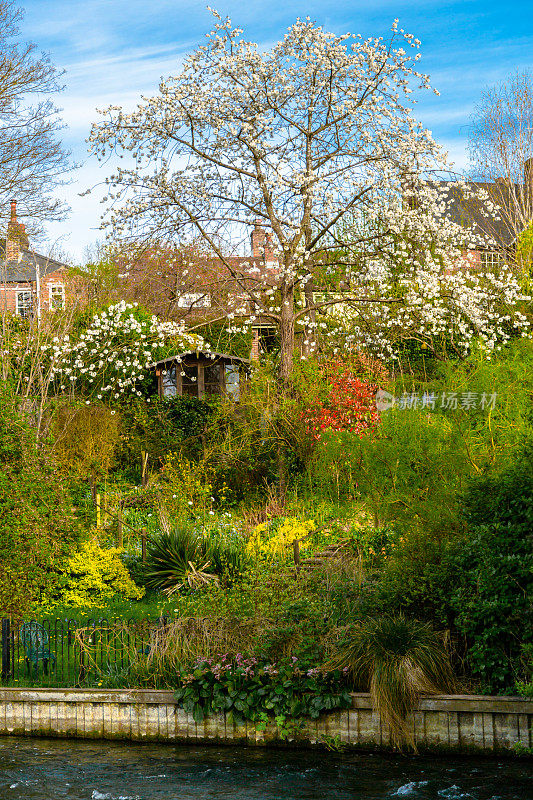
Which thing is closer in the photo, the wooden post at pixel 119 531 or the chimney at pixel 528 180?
the wooden post at pixel 119 531

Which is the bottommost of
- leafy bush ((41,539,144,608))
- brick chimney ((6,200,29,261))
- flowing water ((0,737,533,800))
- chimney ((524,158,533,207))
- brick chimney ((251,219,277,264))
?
flowing water ((0,737,533,800))

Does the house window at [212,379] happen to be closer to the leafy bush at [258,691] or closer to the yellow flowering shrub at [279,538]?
the yellow flowering shrub at [279,538]

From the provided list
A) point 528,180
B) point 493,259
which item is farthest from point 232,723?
point 528,180

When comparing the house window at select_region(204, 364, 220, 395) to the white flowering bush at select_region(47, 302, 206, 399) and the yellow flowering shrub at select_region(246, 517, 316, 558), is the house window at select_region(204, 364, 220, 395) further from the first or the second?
the yellow flowering shrub at select_region(246, 517, 316, 558)

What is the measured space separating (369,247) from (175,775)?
541 inches

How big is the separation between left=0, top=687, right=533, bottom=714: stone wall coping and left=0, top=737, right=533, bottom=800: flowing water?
0.44 m

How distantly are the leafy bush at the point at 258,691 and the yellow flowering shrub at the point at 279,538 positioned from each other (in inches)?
208

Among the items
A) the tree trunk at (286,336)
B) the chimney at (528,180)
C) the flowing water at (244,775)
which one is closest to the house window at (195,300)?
the tree trunk at (286,336)

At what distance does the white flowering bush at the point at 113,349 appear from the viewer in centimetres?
1730

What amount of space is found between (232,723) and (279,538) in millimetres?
6176

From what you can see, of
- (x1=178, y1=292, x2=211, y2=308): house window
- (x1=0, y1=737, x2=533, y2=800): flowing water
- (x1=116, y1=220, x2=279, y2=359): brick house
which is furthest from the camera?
(x1=116, y1=220, x2=279, y2=359): brick house

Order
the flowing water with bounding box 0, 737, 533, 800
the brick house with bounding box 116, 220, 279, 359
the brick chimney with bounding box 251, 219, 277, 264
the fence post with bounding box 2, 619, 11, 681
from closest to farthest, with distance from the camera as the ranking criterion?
1. the flowing water with bounding box 0, 737, 533, 800
2. the fence post with bounding box 2, 619, 11, 681
3. the brick chimney with bounding box 251, 219, 277, 264
4. the brick house with bounding box 116, 220, 279, 359

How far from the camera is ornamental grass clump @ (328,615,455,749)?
25.6 ft

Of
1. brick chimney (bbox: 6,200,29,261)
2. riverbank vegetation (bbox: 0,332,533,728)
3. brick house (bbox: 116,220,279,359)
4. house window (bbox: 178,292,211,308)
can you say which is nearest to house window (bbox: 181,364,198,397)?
brick house (bbox: 116,220,279,359)
